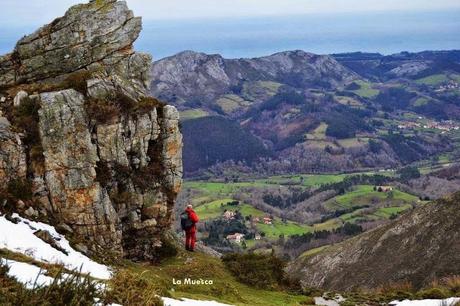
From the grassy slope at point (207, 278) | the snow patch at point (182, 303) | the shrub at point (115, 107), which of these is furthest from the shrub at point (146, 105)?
the snow patch at point (182, 303)

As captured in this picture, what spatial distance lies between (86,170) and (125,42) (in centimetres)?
1235

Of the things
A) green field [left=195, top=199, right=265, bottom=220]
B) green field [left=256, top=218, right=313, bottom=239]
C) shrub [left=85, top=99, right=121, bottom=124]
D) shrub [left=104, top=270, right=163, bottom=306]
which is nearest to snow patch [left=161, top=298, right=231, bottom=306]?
shrub [left=104, top=270, right=163, bottom=306]

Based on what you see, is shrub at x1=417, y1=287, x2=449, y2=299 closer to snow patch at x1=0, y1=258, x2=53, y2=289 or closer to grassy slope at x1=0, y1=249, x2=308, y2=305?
grassy slope at x1=0, y1=249, x2=308, y2=305

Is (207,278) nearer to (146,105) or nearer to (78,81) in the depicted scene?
(146,105)

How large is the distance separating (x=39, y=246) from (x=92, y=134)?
9.86m

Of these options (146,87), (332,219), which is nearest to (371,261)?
(146,87)

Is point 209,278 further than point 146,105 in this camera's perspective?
No

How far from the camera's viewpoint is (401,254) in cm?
6725

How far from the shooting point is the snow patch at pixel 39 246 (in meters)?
23.6

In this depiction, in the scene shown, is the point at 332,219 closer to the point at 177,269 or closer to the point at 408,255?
the point at 408,255

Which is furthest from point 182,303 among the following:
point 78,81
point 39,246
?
point 78,81

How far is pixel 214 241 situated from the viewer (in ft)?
478

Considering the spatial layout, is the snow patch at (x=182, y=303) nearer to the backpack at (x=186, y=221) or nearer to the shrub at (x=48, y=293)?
the shrub at (x=48, y=293)

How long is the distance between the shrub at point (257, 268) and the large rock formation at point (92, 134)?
18.6 ft
